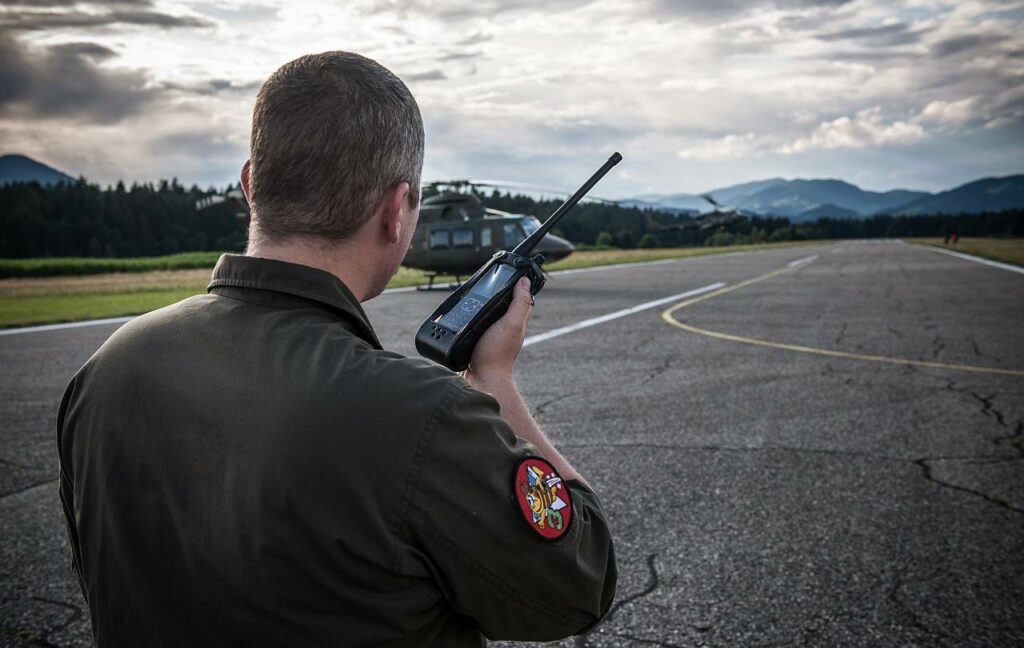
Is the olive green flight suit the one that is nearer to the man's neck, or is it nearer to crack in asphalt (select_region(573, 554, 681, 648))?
the man's neck

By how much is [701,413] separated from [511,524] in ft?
16.2

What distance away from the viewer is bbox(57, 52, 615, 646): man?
1104 millimetres

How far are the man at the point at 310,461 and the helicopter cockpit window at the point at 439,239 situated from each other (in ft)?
60.0

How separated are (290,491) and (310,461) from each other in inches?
2.2

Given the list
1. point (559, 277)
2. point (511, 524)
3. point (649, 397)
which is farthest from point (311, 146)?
point (559, 277)

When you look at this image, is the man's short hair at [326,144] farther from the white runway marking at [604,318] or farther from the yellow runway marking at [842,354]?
the yellow runway marking at [842,354]

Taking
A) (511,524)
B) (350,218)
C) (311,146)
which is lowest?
(511,524)

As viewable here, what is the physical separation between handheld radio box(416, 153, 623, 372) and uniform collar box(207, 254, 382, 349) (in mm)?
281

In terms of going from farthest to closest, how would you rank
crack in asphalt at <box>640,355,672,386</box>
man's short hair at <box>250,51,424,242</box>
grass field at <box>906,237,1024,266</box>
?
grass field at <box>906,237,1024,266</box> < crack in asphalt at <box>640,355,672,386</box> < man's short hair at <box>250,51,424,242</box>

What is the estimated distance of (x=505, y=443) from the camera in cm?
120

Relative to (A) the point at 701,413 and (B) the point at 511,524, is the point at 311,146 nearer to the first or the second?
(B) the point at 511,524

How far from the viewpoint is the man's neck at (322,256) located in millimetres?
1287

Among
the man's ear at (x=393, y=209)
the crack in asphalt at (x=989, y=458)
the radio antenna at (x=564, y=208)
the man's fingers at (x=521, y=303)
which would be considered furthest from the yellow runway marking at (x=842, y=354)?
the man's ear at (x=393, y=209)

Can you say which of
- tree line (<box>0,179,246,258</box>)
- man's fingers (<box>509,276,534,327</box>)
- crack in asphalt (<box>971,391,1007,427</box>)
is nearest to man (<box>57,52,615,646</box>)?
man's fingers (<box>509,276,534,327</box>)
